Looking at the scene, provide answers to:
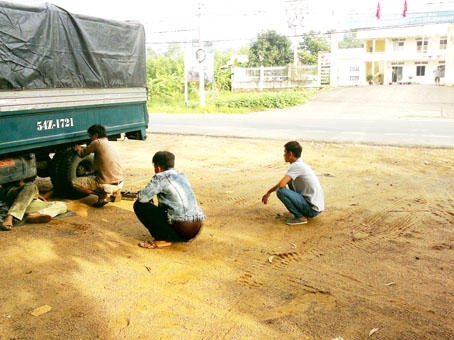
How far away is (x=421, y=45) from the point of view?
46000 millimetres

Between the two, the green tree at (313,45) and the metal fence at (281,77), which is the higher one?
the green tree at (313,45)

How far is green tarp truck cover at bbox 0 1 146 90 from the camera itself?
579cm

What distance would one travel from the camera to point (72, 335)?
3260mm

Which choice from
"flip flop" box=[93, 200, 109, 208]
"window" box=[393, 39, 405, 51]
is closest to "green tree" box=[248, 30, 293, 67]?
"window" box=[393, 39, 405, 51]

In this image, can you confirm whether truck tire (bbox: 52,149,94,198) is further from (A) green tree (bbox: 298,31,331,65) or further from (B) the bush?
(A) green tree (bbox: 298,31,331,65)

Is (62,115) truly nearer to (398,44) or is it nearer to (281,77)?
(281,77)

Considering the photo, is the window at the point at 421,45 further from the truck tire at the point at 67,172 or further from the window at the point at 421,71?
the truck tire at the point at 67,172

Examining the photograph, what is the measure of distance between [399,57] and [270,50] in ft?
42.0

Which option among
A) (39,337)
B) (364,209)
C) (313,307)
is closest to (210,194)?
(364,209)

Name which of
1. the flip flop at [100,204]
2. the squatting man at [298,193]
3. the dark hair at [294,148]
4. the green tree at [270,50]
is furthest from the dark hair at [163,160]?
the green tree at [270,50]

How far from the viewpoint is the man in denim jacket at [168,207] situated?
4797 millimetres

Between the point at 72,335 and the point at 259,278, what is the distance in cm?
171

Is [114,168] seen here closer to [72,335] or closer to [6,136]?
[6,136]

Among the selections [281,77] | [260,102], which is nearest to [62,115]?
[260,102]
